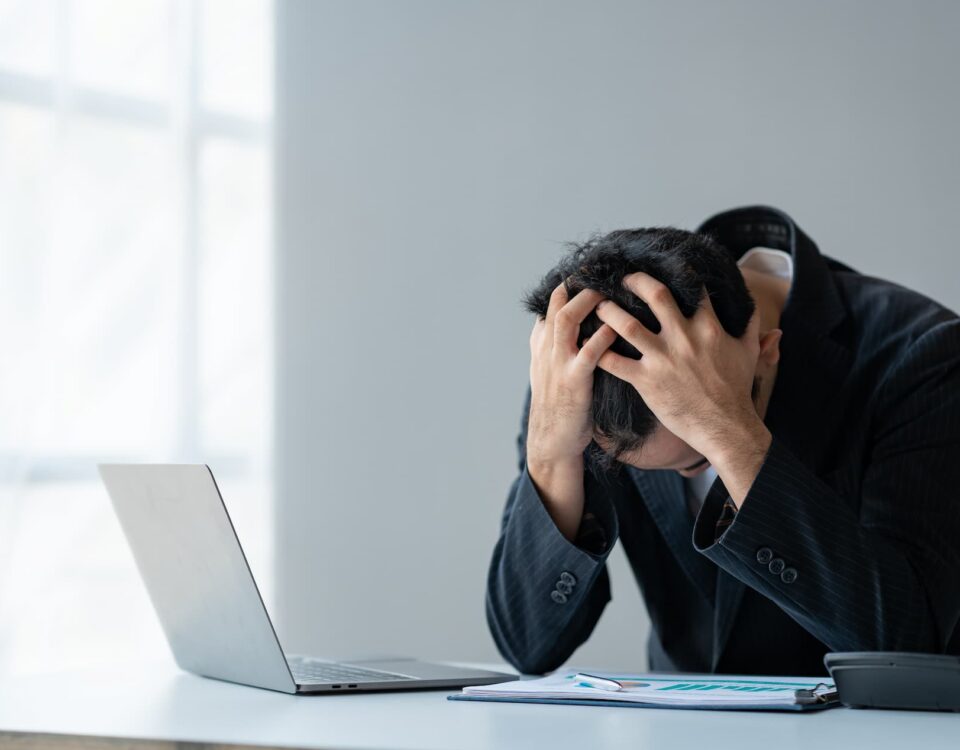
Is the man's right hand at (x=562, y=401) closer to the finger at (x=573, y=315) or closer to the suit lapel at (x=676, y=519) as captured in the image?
the finger at (x=573, y=315)

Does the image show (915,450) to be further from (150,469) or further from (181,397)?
(181,397)

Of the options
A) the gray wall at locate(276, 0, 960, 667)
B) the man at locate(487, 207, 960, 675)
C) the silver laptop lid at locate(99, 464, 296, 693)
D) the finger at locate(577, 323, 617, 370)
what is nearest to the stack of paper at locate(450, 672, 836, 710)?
the man at locate(487, 207, 960, 675)

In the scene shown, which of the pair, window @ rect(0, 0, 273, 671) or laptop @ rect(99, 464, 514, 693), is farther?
window @ rect(0, 0, 273, 671)

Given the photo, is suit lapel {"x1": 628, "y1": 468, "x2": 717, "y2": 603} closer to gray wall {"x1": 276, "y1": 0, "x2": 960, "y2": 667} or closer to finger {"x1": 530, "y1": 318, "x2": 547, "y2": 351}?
finger {"x1": 530, "y1": 318, "x2": 547, "y2": 351}

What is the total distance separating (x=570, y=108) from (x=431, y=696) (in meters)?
1.83

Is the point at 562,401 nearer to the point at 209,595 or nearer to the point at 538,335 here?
the point at 538,335

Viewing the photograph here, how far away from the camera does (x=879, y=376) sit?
137cm

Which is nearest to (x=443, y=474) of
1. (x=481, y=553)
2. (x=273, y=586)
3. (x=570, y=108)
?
(x=481, y=553)

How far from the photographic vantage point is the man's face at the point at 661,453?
3.98ft

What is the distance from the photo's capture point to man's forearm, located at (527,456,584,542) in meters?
1.30

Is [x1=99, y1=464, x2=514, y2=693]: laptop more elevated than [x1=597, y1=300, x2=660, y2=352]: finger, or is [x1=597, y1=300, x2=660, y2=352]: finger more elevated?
[x1=597, y1=300, x2=660, y2=352]: finger

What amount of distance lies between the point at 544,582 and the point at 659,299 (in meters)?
0.40

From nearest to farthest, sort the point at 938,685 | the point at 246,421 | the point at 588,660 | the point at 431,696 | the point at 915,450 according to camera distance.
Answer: the point at 938,685
the point at 431,696
the point at 915,450
the point at 588,660
the point at 246,421

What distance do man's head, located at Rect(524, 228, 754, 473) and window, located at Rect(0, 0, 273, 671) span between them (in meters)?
1.49
